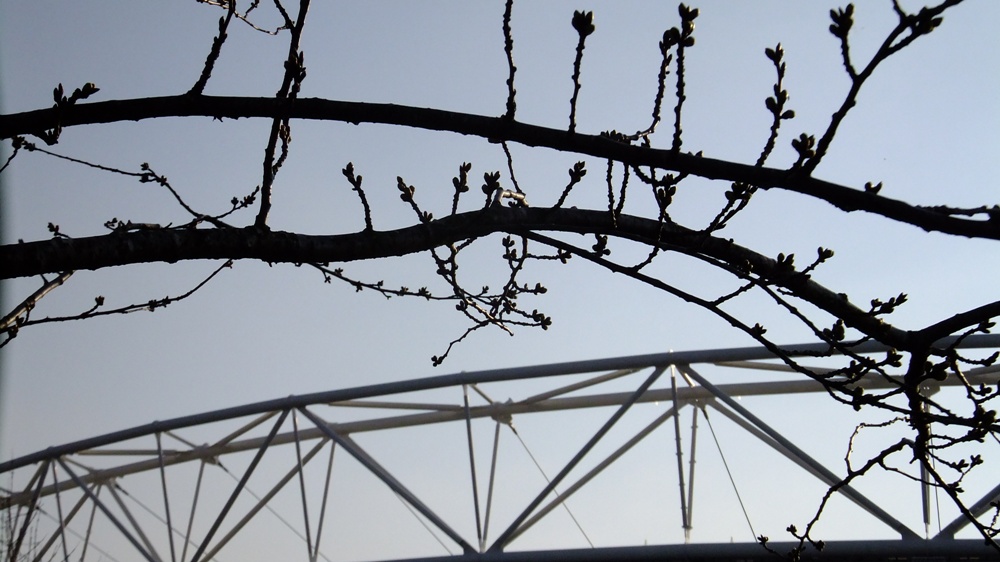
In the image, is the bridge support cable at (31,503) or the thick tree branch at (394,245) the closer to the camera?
the thick tree branch at (394,245)

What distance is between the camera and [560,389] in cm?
1518

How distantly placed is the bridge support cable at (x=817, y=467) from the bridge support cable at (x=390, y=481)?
12.0 feet

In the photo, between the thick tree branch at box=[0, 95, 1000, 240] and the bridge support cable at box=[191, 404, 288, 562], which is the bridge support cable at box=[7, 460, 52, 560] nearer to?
the bridge support cable at box=[191, 404, 288, 562]

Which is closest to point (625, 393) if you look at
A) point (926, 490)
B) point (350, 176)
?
point (926, 490)

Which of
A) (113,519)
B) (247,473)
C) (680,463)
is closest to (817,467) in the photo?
(680,463)

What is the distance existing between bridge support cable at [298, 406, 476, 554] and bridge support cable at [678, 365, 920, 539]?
3.66 m

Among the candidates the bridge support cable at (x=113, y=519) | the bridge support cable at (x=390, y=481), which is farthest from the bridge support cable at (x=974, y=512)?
the bridge support cable at (x=113, y=519)

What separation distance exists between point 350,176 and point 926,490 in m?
9.77

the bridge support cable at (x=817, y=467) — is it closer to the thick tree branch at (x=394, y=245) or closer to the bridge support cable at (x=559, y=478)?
the bridge support cable at (x=559, y=478)

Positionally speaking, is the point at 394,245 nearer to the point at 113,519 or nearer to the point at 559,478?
the point at 559,478

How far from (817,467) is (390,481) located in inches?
212

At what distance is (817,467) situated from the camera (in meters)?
12.8

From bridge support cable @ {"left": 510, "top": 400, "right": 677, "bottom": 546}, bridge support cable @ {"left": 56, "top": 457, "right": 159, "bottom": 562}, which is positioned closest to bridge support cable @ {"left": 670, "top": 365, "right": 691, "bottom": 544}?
bridge support cable @ {"left": 510, "top": 400, "right": 677, "bottom": 546}

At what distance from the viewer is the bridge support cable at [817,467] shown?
40.4ft
